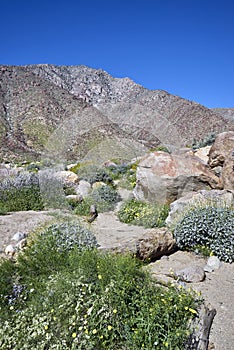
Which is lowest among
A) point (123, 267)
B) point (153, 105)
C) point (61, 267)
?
point (61, 267)

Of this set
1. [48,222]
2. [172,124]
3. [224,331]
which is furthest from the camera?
[172,124]

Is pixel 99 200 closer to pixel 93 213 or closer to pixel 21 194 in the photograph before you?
pixel 93 213

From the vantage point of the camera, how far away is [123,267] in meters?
3.58

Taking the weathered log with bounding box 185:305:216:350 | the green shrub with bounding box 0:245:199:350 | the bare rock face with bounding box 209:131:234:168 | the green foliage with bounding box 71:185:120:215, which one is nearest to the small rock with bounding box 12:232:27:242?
the green shrub with bounding box 0:245:199:350

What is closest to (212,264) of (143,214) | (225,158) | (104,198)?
(143,214)

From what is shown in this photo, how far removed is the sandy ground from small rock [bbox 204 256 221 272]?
0.07 metres

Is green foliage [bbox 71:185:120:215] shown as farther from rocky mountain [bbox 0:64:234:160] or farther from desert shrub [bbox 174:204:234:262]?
rocky mountain [bbox 0:64:234:160]

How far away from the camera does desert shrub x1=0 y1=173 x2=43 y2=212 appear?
8.47 meters

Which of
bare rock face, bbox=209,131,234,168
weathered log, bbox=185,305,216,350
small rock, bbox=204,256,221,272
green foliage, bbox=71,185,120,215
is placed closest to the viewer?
weathered log, bbox=185,305,216,350

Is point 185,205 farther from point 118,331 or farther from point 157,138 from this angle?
point 157,138

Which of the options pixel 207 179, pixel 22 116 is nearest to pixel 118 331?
pixel 207 179

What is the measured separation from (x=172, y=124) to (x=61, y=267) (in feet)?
121

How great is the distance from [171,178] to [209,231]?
8.99 ft

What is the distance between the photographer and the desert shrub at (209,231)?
5.53 metres
